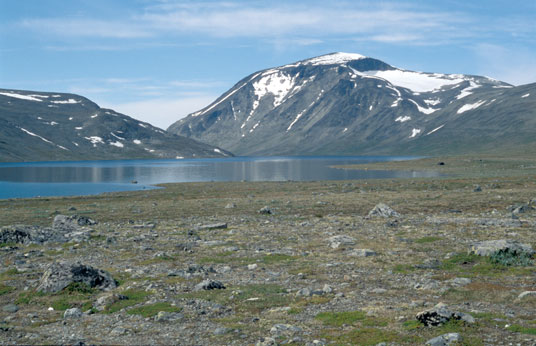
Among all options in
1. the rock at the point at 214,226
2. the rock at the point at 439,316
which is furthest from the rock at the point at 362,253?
the rock at the point at 214,226

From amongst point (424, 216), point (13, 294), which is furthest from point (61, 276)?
point (424, 216)

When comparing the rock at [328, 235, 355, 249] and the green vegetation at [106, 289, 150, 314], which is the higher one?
the rock at [328, 235, 355, 249]

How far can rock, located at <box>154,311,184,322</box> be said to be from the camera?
50.4 feet

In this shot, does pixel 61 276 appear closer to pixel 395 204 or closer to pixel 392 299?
pixel 392 299

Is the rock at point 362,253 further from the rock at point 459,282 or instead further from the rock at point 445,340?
the rock at point 445,340

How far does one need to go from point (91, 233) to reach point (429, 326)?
27421 mm

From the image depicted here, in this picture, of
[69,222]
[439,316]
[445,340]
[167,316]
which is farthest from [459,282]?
[69,222]

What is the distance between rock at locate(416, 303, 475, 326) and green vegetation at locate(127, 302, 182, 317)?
8.24 meters

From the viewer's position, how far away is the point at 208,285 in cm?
1884

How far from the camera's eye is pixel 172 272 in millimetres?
21656

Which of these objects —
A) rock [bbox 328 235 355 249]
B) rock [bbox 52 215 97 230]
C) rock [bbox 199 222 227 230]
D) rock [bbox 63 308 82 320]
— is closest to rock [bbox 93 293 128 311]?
rock [bbox 63 308 82 320]

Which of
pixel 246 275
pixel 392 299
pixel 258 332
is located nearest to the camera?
pixel 258 332

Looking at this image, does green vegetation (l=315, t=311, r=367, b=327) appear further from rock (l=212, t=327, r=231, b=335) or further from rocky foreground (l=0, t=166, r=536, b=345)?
rock (l=212, t=327, r=231, b=335)

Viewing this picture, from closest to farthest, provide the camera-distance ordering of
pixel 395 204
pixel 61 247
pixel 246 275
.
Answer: pixel 246 275 → pixel 61 247 → pixel 395 204
